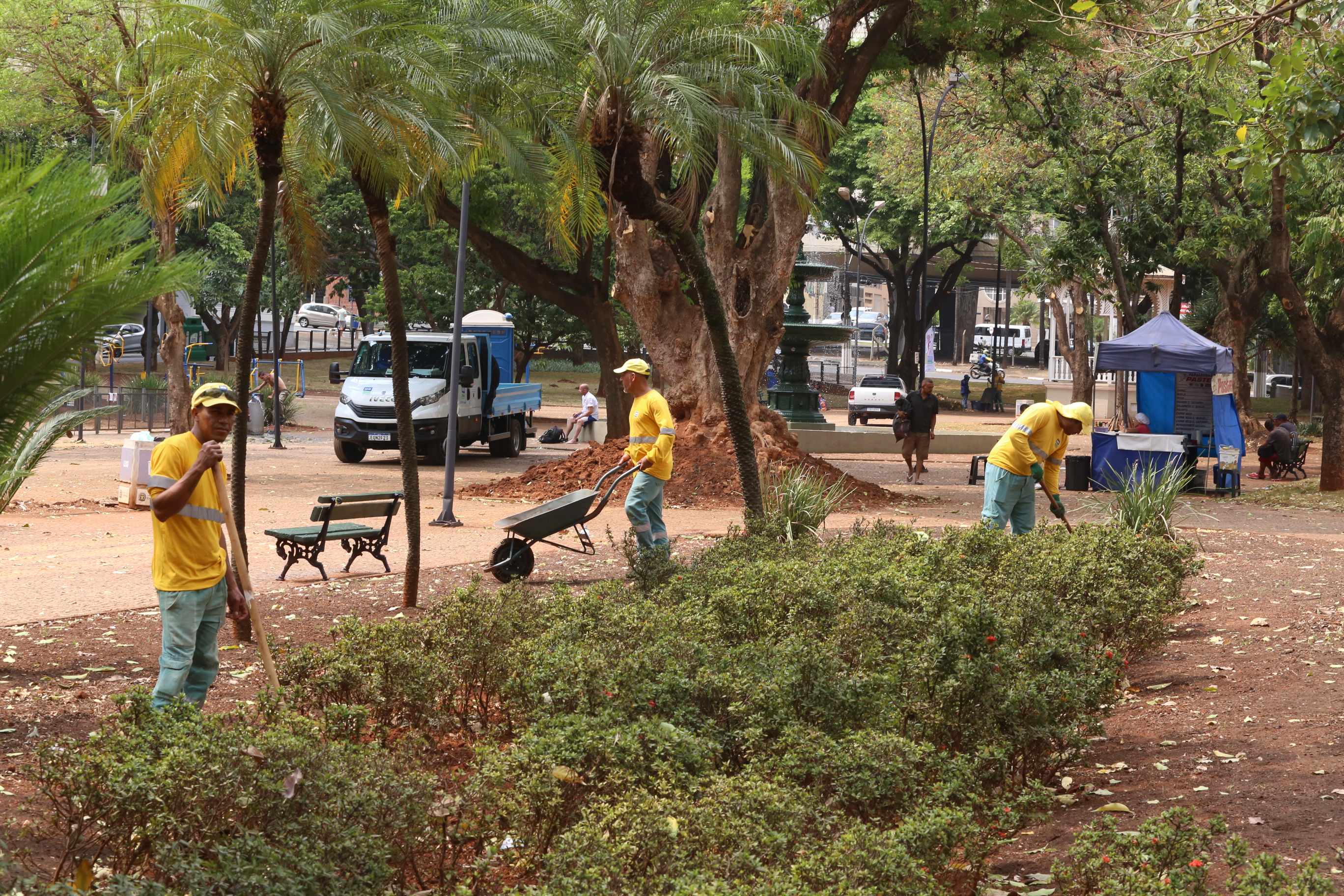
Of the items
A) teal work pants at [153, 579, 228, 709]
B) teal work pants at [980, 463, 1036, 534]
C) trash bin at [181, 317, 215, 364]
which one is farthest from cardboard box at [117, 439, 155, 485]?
trash bin at [181, 317, 215, 364]

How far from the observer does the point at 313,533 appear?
10.6m

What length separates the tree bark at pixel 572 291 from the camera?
23.1 metres

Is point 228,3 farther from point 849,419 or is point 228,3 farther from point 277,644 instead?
point 849,419

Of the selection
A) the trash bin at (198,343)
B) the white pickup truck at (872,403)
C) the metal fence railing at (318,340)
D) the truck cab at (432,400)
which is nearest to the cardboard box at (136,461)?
the truck cab at (432,400)

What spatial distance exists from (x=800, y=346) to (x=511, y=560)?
20.9 meters

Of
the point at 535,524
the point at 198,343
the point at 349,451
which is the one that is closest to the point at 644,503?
the point at 535,524

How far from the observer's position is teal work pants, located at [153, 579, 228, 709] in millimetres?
5387

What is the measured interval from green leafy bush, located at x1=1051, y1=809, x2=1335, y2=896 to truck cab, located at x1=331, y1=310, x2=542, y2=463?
742 inches

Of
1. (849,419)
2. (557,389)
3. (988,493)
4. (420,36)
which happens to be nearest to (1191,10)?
(988,493)

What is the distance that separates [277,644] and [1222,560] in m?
8.40

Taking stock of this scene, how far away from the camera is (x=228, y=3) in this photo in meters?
8.12

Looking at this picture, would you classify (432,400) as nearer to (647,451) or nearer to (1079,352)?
(647,451)

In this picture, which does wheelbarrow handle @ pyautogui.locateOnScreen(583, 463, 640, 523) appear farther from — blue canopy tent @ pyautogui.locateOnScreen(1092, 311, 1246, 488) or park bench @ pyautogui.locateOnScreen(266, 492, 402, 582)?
blue canopy tent @ pyautogui.locateOnScreen(1092, 311, 1246, 488)

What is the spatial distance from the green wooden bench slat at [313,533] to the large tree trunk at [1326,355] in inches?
569
